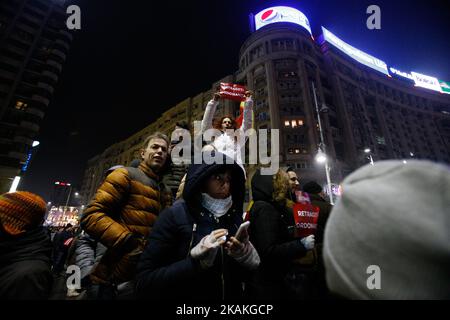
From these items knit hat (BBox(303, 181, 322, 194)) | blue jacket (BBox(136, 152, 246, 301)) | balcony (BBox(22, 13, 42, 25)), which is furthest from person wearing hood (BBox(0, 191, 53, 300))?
balcony (BBox(22, 13, 42, 25))

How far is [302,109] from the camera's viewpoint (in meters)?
43.0

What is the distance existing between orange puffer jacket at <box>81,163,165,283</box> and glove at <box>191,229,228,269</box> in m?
0.95

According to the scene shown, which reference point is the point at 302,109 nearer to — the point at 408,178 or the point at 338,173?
the point at 338,173

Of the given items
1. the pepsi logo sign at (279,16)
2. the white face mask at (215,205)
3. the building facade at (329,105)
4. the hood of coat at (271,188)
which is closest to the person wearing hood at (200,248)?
the white face mask at (215,205)

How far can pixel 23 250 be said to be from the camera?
206 cm

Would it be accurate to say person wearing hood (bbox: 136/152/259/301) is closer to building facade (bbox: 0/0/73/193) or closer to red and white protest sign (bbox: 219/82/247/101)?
red and white protest sign (bbox: 219/82/247/101)

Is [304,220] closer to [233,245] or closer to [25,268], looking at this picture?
[233,245]

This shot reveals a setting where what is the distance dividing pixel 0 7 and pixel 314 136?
59.1 m

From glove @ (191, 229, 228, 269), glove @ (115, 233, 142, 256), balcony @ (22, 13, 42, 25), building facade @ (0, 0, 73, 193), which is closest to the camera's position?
glove @ (191, 229, 228, 269)

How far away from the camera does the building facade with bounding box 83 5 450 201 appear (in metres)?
41.4

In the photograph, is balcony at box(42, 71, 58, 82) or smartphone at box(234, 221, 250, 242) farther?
balcony at box(42, 71, 58, 82)

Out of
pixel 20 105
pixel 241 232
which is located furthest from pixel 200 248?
pixel 20 105

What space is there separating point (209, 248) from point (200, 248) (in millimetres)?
78

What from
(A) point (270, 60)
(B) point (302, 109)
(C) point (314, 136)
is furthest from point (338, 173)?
(A) point (270, 60)
